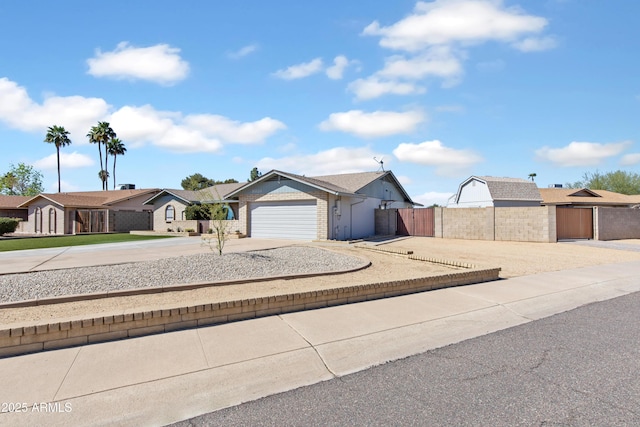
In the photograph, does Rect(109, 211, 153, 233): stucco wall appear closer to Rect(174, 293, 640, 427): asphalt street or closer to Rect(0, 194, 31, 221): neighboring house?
Rect(0, 194, 31, 221): neighboring house

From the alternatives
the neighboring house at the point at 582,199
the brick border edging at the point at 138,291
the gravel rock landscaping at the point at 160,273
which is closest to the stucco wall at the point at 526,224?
the gravel rock landscaping at the point at 160,273

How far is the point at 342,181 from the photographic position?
91.3 ft

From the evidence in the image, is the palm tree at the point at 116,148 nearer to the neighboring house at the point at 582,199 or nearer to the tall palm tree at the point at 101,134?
the tall palm tree at the point at 101,134

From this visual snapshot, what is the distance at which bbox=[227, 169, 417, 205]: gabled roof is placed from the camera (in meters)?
20.3

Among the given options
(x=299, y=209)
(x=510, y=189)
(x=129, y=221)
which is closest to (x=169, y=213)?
(x=129, y=221)

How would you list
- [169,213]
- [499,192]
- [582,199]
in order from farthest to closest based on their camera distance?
[582,199] < [499,192] < [169,213]

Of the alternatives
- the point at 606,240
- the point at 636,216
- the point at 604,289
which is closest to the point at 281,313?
the point at 604,289

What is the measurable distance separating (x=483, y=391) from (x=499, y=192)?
3562cm

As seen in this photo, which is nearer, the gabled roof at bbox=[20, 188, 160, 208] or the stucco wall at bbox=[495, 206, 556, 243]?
the stucco wall at bbox=[495, 206, 556, 243]

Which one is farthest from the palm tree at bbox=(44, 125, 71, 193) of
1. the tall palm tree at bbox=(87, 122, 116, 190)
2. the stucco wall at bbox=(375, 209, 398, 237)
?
the stucco wall at bbox=(375, 209, 398, 237)

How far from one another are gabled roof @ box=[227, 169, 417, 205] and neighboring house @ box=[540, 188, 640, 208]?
1542 centimetres

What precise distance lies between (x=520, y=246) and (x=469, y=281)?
11.5 meters

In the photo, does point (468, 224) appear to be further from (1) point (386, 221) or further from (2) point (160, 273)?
(2) point (160, 273)

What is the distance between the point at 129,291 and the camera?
7039mm
